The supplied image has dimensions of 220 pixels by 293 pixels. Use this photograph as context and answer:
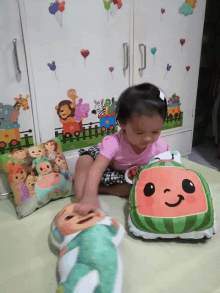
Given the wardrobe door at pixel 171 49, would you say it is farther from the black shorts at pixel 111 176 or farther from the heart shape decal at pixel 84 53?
the black shorts at pixel 111 176

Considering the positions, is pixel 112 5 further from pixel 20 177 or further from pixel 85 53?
pixel 20 177

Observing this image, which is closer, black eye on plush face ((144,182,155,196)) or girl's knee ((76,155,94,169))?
black eye on plush face ((144,182,155,196))

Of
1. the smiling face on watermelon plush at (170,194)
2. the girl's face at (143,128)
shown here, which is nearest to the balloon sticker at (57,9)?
the girl's face at (143,128)

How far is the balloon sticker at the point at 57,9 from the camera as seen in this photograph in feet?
3.99

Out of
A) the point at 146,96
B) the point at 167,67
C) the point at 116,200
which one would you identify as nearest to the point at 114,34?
the point at 167,67

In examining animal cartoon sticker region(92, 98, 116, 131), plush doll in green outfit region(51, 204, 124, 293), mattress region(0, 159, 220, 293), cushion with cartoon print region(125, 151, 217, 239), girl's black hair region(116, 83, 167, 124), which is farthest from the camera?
animal cartoon sticker region(92, 98, 116, 131)

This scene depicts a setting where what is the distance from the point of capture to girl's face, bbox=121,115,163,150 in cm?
96

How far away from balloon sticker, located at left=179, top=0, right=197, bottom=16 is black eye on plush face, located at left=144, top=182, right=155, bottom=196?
4.21ft

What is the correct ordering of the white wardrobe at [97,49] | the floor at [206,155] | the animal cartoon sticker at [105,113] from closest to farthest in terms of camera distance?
the white wardrobe at [97,49] < the animal cartoon sticker at [105,113] < the floor at [206,155]

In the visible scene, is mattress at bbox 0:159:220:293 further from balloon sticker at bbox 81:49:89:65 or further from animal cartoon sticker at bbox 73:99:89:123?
balloon sticker at bbox 81:49:89:65

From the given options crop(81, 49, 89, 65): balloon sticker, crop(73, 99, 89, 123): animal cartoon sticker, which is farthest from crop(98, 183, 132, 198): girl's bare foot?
crop(81, 49, 89, 65): balloon sticker

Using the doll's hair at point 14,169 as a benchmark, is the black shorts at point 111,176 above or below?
below

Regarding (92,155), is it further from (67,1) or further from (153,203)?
(67,1)

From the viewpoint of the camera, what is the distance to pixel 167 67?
170 centimetres
